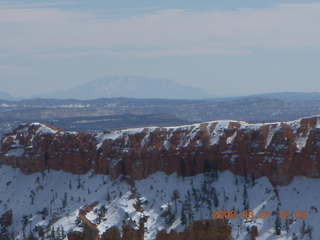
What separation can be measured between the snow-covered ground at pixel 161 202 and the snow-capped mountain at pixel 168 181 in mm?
152

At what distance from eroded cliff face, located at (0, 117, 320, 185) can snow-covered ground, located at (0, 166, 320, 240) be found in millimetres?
1579

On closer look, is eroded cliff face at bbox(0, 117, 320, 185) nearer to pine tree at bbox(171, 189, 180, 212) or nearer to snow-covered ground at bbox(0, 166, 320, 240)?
snow-covered ground at bbox(0, 166, 320, 240)

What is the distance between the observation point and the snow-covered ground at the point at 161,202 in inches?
4409

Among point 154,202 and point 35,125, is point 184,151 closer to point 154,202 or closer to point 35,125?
point 154,202

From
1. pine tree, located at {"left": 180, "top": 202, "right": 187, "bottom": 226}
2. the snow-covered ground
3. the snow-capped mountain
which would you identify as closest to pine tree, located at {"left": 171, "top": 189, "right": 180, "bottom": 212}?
the snow-covered ground

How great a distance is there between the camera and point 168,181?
416ft

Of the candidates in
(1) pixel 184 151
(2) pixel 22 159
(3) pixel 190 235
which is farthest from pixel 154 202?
(3) pixel 190 235

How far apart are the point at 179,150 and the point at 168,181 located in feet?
15.9

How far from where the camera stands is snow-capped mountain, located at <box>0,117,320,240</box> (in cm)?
11456

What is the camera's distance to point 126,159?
131500 millimetres

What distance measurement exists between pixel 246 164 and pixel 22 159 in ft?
130
